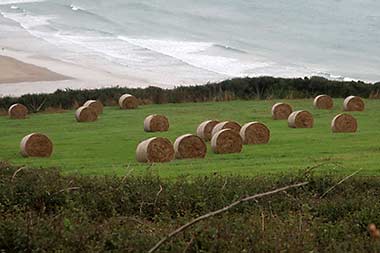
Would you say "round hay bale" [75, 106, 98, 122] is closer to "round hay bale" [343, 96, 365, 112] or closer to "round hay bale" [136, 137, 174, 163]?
"round hay bale" [343, 96, 365, 112]

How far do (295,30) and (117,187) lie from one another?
7395cm

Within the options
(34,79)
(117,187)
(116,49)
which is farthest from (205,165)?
(116,49)

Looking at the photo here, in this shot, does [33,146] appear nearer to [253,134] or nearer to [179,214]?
[253,134]

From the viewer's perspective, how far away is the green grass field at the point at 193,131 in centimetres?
1739

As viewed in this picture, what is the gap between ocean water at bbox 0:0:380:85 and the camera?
61688mm

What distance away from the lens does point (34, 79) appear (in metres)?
51.5

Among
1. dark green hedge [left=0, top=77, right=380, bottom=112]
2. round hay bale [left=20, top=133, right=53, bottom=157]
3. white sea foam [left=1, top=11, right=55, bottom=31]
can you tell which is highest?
white sea foam [left=1, top=11, right=55, bottom=31]

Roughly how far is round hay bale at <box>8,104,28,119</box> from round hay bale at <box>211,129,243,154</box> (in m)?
→ 14.8

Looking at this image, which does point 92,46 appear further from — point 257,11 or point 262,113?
point 262,113

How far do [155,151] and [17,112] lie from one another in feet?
51.6

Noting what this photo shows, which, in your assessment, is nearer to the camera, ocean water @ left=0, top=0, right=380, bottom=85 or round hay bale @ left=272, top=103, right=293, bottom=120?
round hay bale @ left=272, top=103, right=293, bottom=120

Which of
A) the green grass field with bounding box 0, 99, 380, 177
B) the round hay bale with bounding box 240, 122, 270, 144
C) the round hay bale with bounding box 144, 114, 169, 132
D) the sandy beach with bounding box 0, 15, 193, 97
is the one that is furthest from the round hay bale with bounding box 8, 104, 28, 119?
the round hay bale with bounding box 240, 122, 270, 144

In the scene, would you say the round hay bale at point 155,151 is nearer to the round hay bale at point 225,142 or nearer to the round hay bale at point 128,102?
the round hay bale at point 225,142

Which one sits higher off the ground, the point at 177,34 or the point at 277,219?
the point at 177,34
